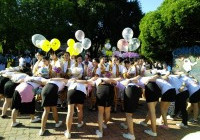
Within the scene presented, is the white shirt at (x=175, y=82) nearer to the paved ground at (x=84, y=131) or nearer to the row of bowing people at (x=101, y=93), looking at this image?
the row of bowing people at (x=101, y=93)

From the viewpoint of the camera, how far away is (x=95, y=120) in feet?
27.1

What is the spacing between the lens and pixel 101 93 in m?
6.80

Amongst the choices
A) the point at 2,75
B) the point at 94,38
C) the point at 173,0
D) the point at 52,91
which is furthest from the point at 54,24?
the point at 52,91

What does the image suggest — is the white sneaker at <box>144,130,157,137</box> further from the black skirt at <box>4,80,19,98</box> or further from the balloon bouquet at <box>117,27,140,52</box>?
the balloon bouquet at <box>117,27,140,52</box>

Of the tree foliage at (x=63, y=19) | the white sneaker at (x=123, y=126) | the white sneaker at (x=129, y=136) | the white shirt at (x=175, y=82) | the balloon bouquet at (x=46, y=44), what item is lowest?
the white sneaker at (x=129, y=136)

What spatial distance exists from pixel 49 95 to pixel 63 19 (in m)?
25.4

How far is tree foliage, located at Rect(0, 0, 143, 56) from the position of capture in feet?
91.6

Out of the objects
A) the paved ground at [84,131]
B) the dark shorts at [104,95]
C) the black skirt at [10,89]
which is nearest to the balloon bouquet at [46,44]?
the black skirt at [10,89]

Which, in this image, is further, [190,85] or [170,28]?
[170,28]

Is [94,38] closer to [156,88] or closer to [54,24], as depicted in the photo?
[54,24]

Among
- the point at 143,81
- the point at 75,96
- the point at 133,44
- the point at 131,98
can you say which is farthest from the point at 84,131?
the point at 133,44

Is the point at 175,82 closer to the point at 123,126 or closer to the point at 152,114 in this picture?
the point at 152,114

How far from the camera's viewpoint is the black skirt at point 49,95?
6774 millimetres

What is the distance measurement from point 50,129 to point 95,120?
1.50 m
